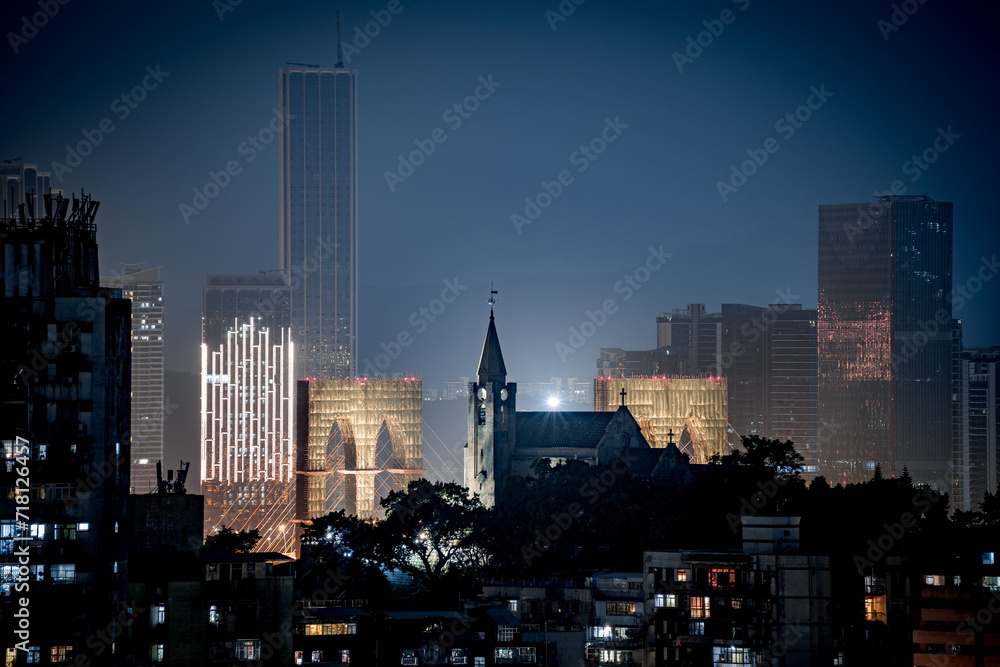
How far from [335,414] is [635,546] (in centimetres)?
8442

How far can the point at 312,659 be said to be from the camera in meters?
83.4

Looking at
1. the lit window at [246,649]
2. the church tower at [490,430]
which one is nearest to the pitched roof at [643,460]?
the church tower at [490,430]

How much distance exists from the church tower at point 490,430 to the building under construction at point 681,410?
47.5 meters

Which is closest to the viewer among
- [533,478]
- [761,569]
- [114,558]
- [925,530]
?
[114,558]

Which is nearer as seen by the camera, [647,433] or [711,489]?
[711,489]

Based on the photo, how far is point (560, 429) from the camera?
145125mm

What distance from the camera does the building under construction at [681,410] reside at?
190 m

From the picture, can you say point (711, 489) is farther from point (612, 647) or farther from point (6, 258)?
point (6, 258)

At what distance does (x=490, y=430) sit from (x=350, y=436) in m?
56.7

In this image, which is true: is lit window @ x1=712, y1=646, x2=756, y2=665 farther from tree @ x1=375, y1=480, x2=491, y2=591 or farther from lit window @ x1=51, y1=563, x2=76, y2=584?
lit window @ x1=51, y1=563, x2=76, y2=584

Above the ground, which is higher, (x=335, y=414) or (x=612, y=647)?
(x=335, y=414)

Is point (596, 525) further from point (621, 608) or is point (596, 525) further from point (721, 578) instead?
point (721, 578)

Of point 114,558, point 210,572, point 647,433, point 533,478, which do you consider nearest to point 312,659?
point 210,572

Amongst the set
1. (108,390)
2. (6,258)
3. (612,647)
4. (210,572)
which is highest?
(6,258)
